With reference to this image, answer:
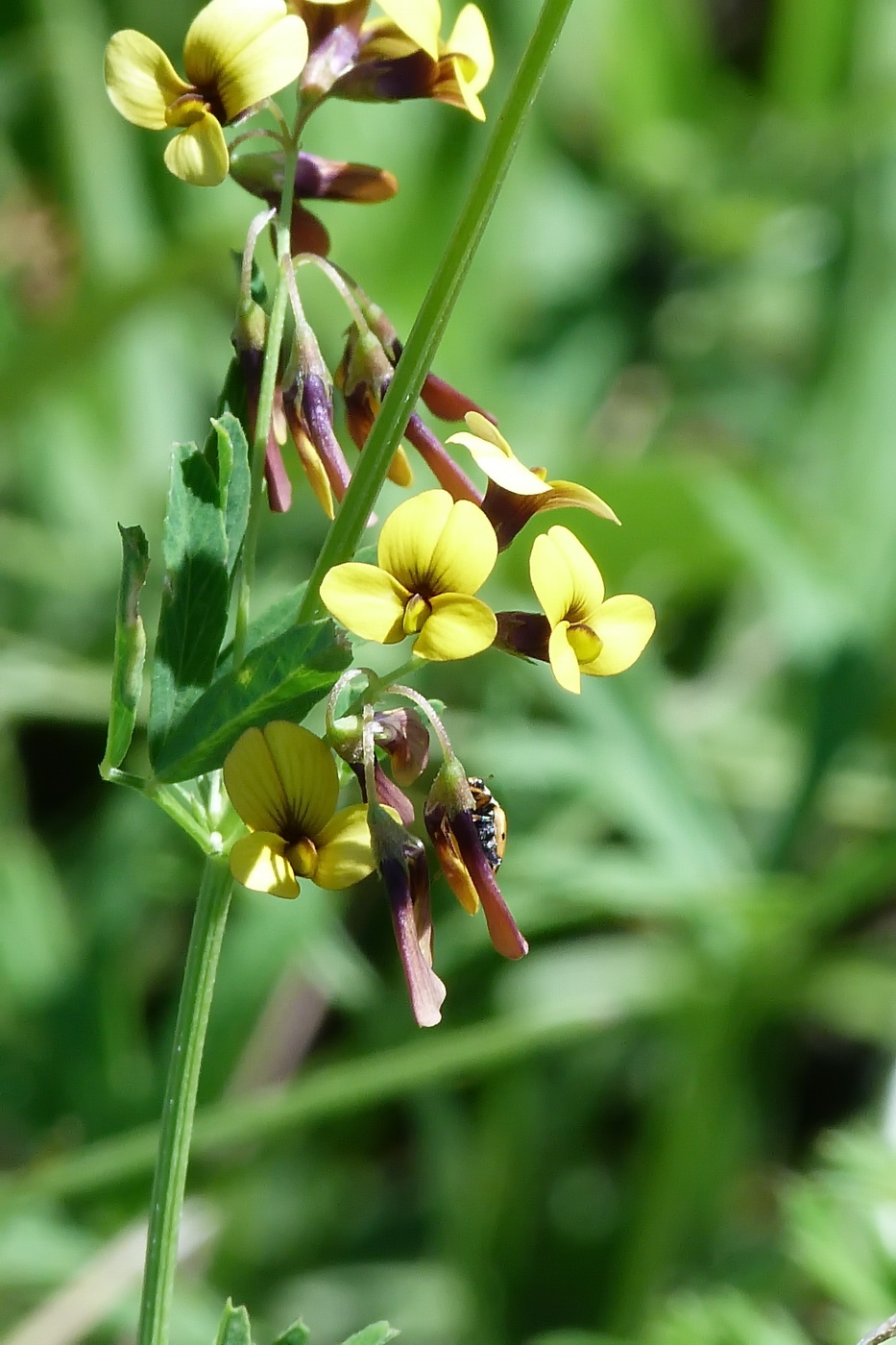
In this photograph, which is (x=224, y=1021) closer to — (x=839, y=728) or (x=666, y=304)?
(x=839, y=728)

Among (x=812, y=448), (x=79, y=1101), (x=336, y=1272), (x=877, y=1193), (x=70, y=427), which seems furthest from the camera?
(x=812, y=448)

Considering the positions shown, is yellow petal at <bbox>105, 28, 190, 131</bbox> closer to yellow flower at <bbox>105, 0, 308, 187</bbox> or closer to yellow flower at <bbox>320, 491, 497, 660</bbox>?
yellow flower at <bbox>105, 0, 308, 187</bbox>

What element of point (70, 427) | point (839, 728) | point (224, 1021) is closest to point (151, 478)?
point (70, 427)

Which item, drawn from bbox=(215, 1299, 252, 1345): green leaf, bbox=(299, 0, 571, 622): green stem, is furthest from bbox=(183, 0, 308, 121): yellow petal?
bbox=(215, 1299, 252, 1345): green leaf

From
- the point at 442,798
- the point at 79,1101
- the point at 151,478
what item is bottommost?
the point at 79,1101

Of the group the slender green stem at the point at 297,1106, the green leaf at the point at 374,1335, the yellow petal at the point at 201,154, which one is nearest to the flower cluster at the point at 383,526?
the yellow petal at the point at 201,154

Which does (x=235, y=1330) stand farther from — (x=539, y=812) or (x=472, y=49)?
(x=539, y=812)
